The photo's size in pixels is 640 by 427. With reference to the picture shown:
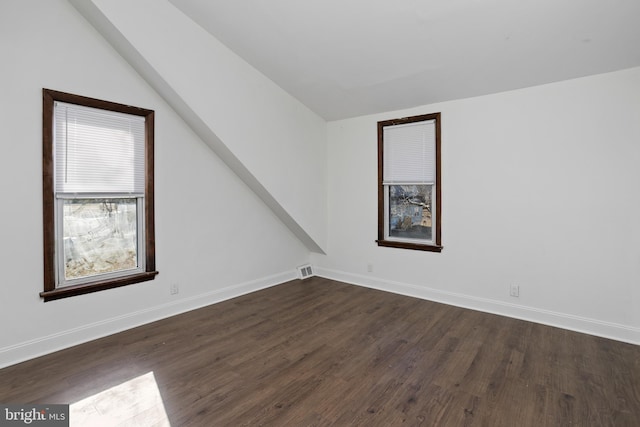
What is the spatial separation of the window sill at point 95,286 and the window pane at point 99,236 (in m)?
0.14

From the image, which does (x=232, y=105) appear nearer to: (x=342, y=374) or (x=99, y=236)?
(x=99, y=236)

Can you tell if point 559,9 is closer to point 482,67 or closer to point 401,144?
point 482,67

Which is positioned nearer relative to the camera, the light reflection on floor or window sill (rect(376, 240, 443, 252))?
the light reflection on floor

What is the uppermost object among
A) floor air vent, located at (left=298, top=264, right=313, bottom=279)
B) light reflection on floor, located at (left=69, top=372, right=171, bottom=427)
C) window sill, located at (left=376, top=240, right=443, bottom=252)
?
window sill, located at (left=376, top=240, right=443, bottom=252)

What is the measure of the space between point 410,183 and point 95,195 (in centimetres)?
351

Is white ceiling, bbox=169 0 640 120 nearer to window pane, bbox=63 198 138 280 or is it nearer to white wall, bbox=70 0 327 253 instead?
white wall, bbox=70 0 327 253

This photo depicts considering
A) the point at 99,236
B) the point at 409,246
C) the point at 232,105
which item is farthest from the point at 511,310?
the point at 99,236

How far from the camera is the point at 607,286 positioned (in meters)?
3.02

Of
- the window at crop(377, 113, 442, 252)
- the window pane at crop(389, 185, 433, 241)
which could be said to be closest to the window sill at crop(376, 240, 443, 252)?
the window at crop(377, 113, 442, 252)

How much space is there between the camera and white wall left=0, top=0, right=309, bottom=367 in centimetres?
252

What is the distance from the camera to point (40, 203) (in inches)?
105

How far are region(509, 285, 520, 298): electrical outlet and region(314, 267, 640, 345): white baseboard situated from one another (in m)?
0.11

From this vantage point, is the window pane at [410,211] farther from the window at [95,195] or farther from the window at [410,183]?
the window at [95,195]

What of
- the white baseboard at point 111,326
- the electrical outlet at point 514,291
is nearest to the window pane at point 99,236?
the white baseboard at point 111,326
